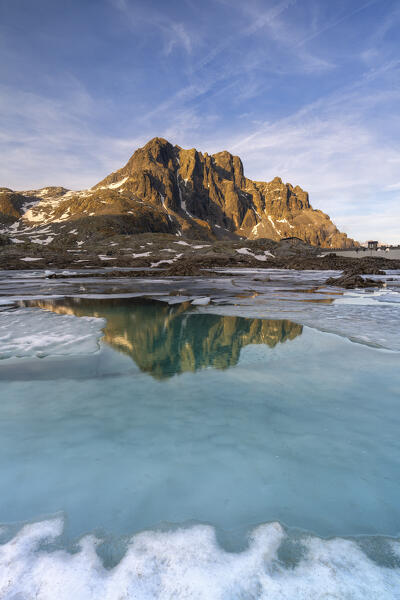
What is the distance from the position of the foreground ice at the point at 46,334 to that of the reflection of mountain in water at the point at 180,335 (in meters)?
0.54

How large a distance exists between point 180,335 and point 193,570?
6202 millimetres

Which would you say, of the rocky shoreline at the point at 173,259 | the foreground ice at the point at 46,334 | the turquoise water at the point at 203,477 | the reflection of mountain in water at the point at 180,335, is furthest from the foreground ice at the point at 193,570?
the rocky shoreline at the point at 173,259

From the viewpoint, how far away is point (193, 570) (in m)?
1.87

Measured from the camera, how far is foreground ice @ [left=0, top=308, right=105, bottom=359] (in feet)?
20.8

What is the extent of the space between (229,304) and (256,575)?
11917mm

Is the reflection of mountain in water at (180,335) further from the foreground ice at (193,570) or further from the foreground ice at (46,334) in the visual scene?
the foreground ice at (193,570)

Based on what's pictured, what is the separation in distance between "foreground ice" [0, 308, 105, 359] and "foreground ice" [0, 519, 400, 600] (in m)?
4.61

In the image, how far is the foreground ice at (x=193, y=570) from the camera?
1.73 meters

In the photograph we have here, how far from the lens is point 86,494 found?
8.28ft

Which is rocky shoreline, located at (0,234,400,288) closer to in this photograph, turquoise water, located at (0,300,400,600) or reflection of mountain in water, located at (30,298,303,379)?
reflection of mountain in water, located at (30,298,303,379)

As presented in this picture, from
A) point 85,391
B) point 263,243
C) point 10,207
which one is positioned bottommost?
point 85,391

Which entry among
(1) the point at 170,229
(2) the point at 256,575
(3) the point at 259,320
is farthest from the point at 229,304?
(1) the point at 170,229

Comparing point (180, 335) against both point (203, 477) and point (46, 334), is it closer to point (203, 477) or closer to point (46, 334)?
point (46, 334)

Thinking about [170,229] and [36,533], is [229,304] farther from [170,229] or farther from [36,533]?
[170,229]
